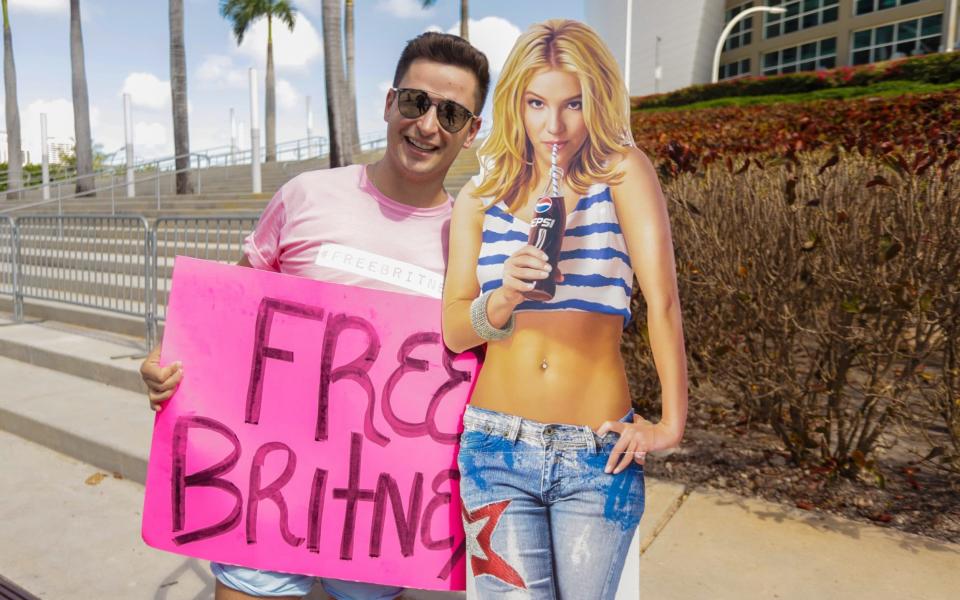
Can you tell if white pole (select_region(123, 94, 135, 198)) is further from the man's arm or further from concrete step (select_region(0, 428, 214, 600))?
the man's arm

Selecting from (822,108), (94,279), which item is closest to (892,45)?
(822,108)

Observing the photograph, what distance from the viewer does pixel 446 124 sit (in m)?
1.89

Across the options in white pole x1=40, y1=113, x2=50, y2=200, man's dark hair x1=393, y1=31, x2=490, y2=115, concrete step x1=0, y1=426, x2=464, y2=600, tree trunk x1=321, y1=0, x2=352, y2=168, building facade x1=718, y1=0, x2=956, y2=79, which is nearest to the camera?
man's dark hair x1=393, y1=31, x2=490, y2=115

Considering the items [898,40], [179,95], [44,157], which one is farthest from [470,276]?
[898,40]

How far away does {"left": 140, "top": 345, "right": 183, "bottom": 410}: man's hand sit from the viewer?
6.66 feet

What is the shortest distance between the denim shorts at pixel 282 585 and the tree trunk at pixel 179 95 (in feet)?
58.9

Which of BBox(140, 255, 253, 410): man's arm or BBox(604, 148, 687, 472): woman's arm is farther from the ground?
BBox(604, 148, 687, 472): woman's arm

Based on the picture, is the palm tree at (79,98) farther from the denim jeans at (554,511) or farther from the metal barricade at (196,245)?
the denim jeans at (554,511)

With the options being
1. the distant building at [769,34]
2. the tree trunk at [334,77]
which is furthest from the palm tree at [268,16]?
the tree trunk at [334,77]

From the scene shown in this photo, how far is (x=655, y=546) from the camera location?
3.53m

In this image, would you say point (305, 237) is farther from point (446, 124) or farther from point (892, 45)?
point (892, 45)

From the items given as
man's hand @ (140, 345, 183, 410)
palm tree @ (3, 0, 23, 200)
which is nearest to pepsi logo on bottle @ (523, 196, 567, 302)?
man's hand @ (140, 345, 183, 410)

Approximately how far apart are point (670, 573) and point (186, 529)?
2163mm

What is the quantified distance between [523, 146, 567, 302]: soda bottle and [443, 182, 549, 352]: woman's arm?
0.02 meters
